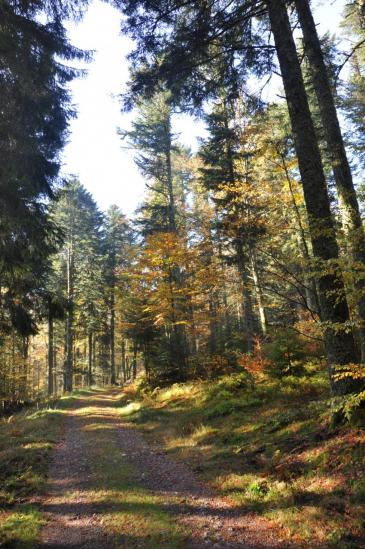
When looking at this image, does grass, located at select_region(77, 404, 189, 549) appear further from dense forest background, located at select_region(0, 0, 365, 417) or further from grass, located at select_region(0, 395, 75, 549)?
dense forest background, located at select_region(0, 0, 365, 417)

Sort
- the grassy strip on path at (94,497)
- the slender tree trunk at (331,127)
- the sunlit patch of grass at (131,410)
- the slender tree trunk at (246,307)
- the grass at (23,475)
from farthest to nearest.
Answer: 1. the slender tree trunk at (246,307)
2. the sunlit patch of grass at (131,410)
3. the slender tree trunk at (331,127)
4. the grass at (23,475)
5. the grassy strip on path at (94,497)

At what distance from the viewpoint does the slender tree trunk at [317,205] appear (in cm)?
641

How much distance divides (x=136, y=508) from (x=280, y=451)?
280 centimetres

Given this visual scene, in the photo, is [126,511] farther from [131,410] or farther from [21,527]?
[131,410]

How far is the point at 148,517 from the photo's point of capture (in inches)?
222

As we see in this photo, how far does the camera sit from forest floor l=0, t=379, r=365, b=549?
4.88m

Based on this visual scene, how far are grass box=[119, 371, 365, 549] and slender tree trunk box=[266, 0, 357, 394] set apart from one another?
38.3 inches

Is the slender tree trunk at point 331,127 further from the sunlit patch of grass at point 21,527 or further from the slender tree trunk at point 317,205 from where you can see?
the sunlit patch of grass at point 21,527

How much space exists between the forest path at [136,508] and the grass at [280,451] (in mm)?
402

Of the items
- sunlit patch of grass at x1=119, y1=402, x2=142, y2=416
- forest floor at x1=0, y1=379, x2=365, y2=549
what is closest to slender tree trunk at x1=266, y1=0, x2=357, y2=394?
forest floor at x1=0, y1=379, x2=365, y2=549

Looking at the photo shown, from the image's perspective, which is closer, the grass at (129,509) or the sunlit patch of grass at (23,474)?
the grass at (129,509)

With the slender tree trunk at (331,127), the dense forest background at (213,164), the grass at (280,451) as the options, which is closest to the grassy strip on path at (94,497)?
the grass at (280,451)

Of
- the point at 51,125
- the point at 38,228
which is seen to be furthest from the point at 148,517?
the point at 51,125

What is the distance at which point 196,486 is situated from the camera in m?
6.96
